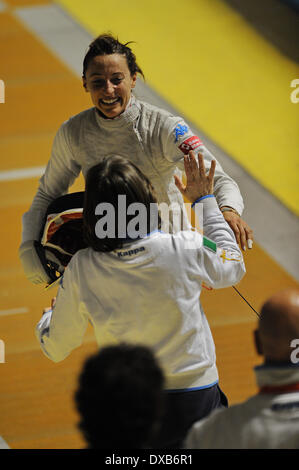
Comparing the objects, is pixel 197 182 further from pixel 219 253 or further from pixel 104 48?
pixel 104 48

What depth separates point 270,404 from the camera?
1.53 meters

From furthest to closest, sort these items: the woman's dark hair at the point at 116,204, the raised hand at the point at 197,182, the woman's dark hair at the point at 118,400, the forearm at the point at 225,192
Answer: the forearm at the point at 225,192 < the raised hand at the point at 197,182 < the woman's dark hair at the point at 116,204 < the woman's dark hair at the point at 118,400

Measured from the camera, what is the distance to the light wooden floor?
142 inches

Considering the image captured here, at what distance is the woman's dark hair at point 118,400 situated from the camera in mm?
1400

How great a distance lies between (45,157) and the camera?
5906 mm

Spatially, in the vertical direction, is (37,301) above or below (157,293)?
below

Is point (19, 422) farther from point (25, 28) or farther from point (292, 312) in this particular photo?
point (25, 28)

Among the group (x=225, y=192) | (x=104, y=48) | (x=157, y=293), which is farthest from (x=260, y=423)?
(x=104, y=48)

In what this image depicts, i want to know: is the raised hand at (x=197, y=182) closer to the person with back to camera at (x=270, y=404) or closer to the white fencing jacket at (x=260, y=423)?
the person with back to camera at (x=270, y=404)

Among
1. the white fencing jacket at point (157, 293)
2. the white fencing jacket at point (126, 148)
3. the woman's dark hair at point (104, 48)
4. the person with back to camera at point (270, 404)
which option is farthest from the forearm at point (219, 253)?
the woman's dark hair at point (104, 48)

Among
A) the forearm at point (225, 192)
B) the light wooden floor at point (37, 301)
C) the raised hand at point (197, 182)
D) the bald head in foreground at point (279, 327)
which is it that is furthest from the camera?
the light wooden floor at point (37, 301)

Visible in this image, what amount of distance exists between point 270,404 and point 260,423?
5cm

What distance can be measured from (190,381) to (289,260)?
3094 mm

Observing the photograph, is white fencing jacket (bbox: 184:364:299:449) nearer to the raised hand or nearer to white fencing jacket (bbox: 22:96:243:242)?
the raised hand
